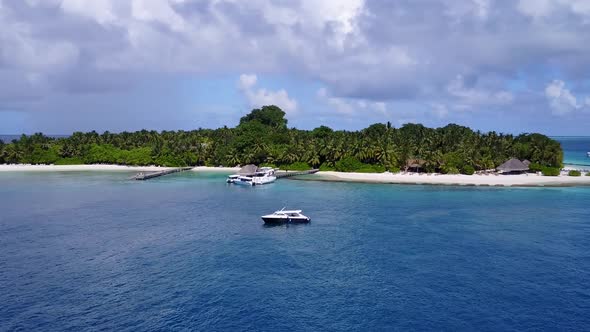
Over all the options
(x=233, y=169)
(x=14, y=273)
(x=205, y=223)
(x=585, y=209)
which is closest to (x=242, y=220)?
(x=205, y=223)

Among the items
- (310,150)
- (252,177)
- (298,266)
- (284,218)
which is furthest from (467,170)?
(298,266)

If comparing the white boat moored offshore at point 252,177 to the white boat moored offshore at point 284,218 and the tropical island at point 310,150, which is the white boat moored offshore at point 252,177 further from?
the white boat moored offshore at point 284,218

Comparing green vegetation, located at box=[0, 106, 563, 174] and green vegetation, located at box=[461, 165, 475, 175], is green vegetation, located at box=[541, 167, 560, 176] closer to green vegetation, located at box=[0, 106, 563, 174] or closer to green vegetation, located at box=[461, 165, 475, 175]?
green vegetation, located at box=[0, 106, 563, 174]

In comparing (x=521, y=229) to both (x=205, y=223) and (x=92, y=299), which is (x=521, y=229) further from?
(x=92, y=299)

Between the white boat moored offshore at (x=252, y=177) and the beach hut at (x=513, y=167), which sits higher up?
the beach hut at (x=513, y=167)

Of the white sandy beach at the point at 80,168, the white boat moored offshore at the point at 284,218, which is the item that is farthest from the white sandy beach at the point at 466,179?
the white boat moored offshore at the point at 284,218

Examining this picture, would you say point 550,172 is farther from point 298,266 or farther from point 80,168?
point 80,168
